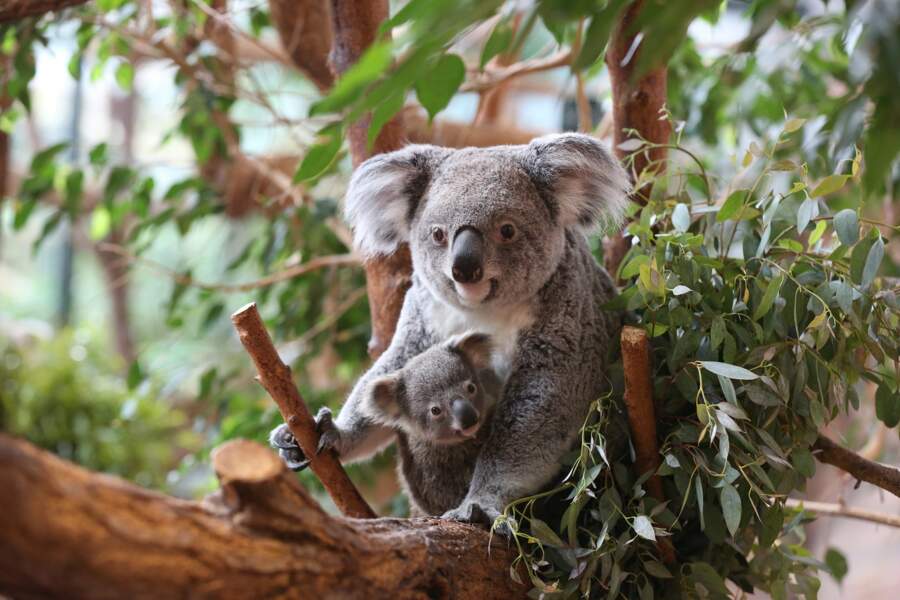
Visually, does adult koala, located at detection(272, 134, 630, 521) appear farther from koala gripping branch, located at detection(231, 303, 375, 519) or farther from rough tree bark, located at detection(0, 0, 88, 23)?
rough tree bark, located at detection(0, 0, 88, 23)

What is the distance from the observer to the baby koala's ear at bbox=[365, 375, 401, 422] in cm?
268

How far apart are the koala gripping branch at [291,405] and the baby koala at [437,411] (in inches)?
11.5

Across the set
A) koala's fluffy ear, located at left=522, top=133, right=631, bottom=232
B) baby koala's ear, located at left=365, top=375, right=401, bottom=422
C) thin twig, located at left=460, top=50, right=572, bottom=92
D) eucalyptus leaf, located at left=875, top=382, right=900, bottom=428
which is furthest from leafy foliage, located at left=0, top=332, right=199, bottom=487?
eucalyptus leaf, located at left=875, top=382, right=900, bottom=428

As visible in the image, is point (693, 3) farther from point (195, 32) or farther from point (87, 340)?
point (87, 340)

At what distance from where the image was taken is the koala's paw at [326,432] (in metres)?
2.48

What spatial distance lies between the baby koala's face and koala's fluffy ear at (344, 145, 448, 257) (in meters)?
0.44

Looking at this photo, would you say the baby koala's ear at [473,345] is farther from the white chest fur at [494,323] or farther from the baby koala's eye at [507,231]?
the baby koala's eye at [507,231]

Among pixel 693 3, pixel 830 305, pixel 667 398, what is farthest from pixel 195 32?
pixel 693 3

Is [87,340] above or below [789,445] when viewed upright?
below

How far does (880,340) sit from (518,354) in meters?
1.03

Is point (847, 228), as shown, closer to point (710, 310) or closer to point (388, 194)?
point (710, 310)

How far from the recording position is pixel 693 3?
0.97 m

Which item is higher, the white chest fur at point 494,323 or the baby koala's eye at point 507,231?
the baby koala's eye at point 507,231

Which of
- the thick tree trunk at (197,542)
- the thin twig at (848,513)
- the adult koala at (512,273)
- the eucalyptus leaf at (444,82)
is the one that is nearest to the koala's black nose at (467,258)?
the adult koala at (512,273)
